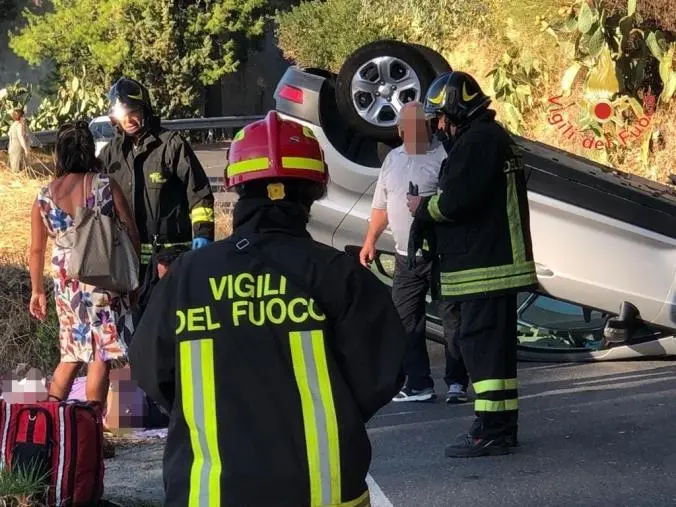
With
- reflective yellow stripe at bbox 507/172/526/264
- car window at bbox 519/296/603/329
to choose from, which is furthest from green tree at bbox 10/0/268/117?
reflective yellow stripe at bbox 507/172/526/264

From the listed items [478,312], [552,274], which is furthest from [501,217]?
[552,274]

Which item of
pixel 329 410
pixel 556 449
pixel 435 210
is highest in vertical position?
pixel 435 210

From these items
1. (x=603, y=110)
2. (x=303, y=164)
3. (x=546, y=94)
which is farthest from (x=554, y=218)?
(x=546, y=94)

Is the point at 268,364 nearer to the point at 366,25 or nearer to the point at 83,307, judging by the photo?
the point at 83,307

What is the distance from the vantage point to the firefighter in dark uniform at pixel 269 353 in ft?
8.05

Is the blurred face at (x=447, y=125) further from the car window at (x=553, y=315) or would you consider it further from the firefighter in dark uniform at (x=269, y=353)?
the car window at (x=553, y=315)

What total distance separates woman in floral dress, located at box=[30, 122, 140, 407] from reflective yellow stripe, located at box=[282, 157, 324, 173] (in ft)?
9.95

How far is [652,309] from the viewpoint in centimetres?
694

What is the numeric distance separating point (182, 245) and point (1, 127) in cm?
1246

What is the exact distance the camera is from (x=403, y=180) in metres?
6.51

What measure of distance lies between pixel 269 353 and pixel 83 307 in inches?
127

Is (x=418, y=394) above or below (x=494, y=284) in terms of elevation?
below

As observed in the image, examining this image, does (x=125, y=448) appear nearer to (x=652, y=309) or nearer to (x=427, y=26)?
(x=652, y=309)

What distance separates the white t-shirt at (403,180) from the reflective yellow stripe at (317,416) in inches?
156
